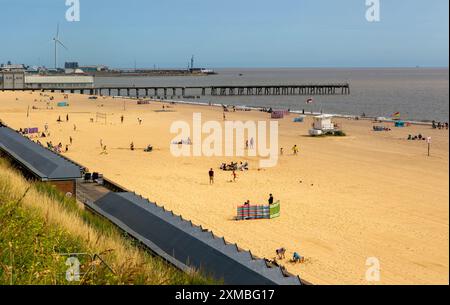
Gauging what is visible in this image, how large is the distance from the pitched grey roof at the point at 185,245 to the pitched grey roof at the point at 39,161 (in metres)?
3.34

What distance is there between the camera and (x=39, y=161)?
16.7 metres

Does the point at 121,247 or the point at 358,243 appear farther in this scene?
the point at 358,243

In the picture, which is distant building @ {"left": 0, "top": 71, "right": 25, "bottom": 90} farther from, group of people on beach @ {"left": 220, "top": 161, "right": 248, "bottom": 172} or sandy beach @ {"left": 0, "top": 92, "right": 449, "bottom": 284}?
group of people on beach @ {"left": 220, "top": 161, "right": 248, "bottom": 172}

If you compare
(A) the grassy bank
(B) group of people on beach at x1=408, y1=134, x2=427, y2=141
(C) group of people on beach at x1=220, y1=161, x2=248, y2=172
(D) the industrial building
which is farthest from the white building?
(A) the grassy bank

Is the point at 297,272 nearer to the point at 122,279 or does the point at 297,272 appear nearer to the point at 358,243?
the point at 358,243

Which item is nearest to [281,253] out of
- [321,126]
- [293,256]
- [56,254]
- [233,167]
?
[293,256]

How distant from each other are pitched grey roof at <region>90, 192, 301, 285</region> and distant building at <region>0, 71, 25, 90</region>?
12629 cm

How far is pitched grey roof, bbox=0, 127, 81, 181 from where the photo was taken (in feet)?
50.0

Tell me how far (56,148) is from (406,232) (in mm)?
24854

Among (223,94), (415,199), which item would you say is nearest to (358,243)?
(415,199)

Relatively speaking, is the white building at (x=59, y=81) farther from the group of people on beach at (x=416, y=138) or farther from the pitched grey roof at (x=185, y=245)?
the pitched grey roof at (x=185, y=245)

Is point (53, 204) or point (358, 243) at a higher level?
point (53, 204)

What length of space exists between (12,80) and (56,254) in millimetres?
134232
